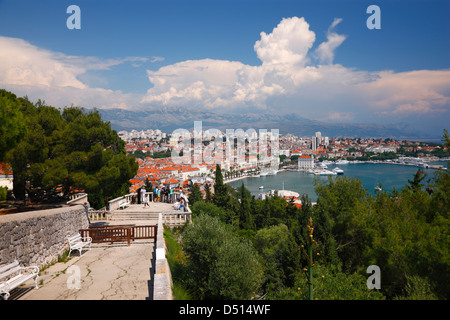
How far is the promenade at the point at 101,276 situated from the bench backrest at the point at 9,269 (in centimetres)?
32

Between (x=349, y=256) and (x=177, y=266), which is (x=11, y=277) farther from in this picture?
(x=349, y=256)

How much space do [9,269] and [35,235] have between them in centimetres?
105

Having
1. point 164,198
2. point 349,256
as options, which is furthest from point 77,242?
point 349,256

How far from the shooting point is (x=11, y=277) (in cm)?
474

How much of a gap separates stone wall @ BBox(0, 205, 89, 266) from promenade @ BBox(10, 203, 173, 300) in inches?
14.4


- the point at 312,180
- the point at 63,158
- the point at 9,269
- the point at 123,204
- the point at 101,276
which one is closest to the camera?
the point at 9,269

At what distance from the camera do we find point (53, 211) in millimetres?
6789

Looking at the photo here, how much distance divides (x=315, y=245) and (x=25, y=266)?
843cm

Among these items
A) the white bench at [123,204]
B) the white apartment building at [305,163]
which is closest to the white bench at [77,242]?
the white bench at [123,204]

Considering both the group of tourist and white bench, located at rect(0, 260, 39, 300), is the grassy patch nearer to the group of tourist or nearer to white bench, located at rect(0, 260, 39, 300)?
white bench, located at rect(0, 260, 39, 300)

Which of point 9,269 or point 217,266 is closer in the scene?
point 9,269

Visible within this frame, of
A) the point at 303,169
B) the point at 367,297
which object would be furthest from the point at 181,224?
the point at 303,169

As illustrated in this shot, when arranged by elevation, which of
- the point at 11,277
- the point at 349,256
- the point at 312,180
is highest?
the point at 11,277
